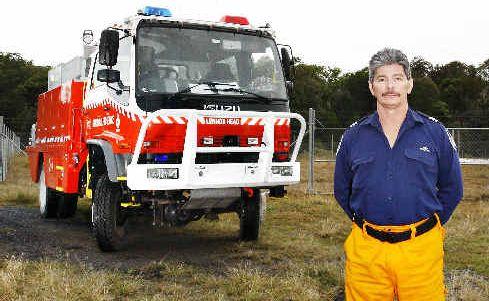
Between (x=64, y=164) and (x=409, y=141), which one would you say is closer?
(x=409, y=141)

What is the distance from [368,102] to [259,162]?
38866 mm

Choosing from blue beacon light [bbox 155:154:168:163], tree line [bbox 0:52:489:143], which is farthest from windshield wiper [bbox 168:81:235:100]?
tree line [bbox 0:52:489:143]

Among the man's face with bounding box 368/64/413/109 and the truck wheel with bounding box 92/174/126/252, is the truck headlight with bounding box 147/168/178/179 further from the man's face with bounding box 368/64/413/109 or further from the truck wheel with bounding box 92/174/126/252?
the man's face with bounding box 368/64/413/109

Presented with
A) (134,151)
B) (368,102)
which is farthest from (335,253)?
(368,102)

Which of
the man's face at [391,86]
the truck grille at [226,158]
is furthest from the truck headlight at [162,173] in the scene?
the man's face at [391,86]

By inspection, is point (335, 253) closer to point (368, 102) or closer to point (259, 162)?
point (259, 162)

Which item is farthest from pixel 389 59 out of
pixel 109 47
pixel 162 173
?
pixel 109 47

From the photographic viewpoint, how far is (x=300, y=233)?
9.49 m

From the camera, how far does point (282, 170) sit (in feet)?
25.1

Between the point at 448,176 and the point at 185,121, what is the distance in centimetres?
406

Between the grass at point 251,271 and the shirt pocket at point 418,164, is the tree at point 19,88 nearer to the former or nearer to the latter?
the grass at point 251,271

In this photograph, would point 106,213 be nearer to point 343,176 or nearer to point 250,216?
point 250,216

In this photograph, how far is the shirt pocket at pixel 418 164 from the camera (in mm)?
3311

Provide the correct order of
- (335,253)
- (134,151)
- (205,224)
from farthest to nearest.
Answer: (205,224)
(335,253)
(134,151)
